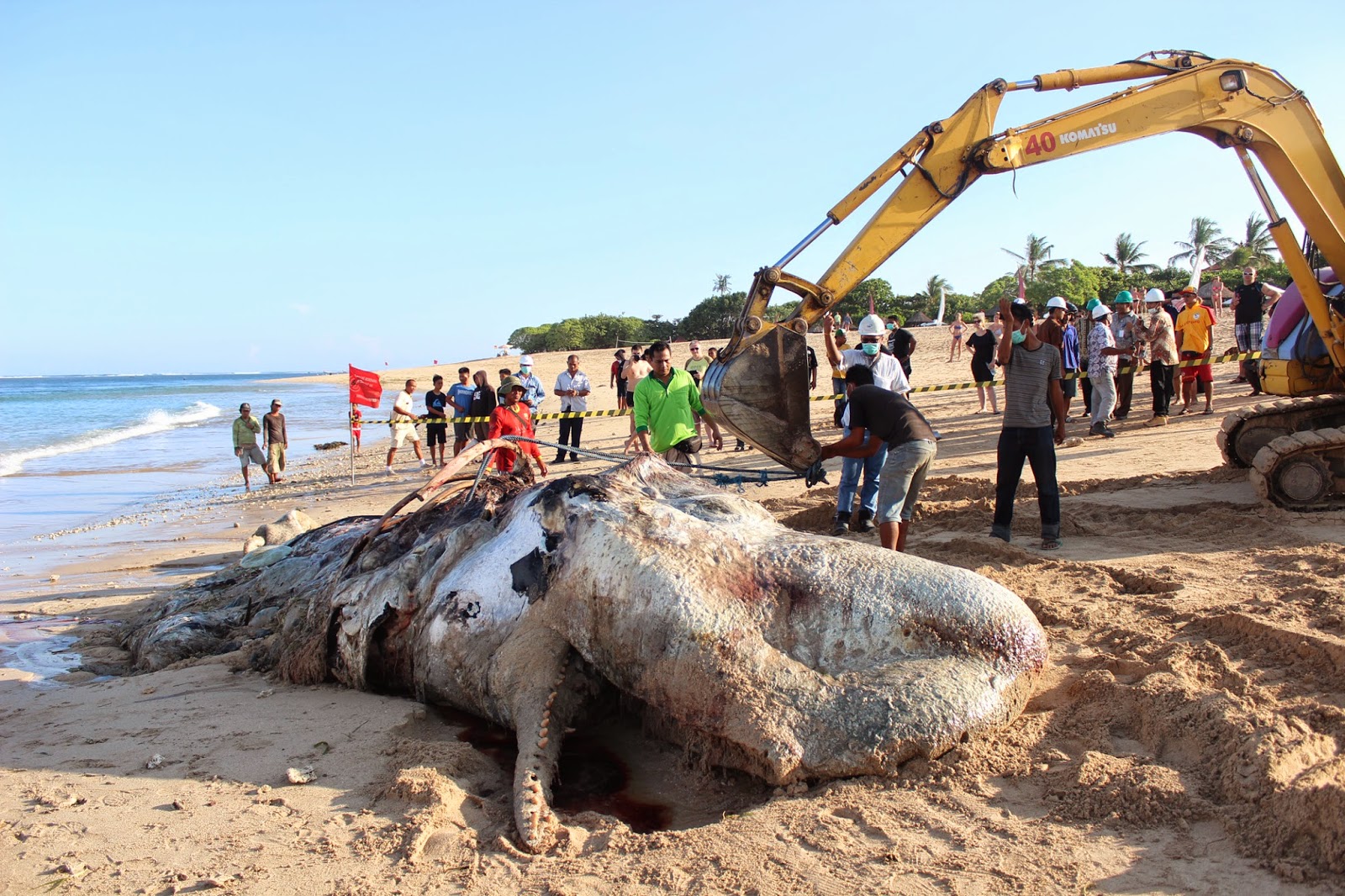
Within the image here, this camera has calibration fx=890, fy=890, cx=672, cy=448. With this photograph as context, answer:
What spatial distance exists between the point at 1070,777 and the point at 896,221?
507 centimetres

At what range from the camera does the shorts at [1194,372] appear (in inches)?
496

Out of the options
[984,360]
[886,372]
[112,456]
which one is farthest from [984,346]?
[112,456]

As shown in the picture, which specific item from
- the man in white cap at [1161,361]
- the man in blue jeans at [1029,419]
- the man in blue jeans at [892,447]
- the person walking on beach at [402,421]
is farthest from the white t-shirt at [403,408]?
the man in white cap at [1161,361]

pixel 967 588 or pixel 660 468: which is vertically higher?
pixel 660 468

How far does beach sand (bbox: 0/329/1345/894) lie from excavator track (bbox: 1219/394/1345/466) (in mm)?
3441

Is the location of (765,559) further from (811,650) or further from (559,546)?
(559,546)

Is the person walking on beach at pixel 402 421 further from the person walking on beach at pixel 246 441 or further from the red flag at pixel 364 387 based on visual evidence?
the person walking on beach at pixel 246 441

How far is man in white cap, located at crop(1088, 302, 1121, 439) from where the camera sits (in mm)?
11859

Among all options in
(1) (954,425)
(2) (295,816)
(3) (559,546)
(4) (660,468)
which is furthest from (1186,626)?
(1) (954,425)

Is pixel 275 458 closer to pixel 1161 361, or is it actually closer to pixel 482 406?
pixel 482 406

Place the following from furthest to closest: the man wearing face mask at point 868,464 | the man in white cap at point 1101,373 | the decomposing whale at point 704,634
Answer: the man in white cap at point 1101,373
the man wearing face mask at point 868,464
the decomposing whale at point 704,634

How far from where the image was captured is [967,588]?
3.44 m

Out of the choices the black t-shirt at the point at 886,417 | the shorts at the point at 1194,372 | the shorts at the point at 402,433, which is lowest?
the shorts at the point at 402,433

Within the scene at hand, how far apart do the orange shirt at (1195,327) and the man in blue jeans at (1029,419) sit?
6846mm
